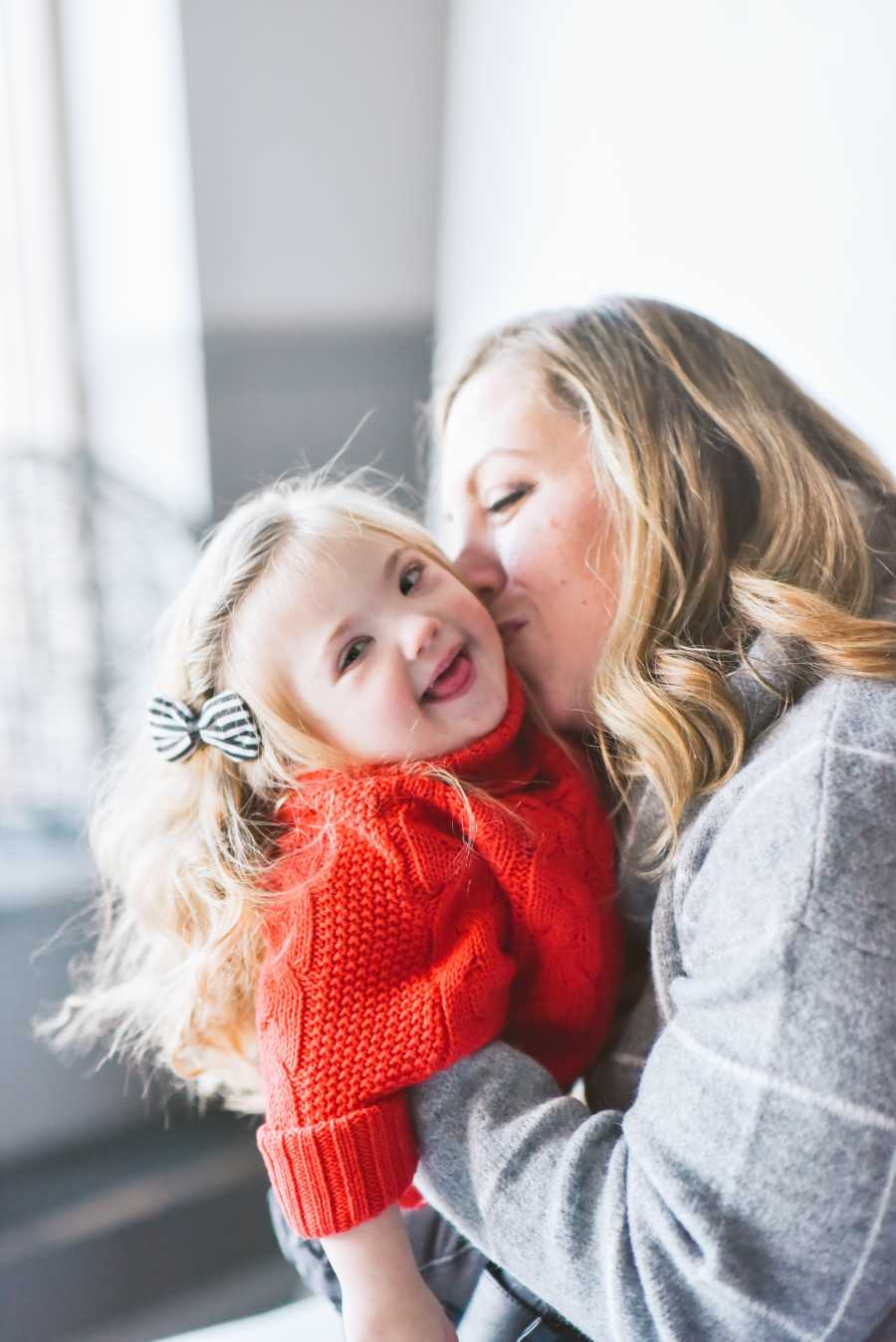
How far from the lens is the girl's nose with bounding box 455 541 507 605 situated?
1.02 m

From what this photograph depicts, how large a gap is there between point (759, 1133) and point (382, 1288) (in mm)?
315

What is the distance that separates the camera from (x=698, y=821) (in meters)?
0.77

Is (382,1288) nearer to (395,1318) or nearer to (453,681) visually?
(395,1318)

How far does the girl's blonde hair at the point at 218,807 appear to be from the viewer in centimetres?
90

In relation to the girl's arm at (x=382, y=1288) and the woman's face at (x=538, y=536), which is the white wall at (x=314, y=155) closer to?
the woman's face at (x=538, y=536)

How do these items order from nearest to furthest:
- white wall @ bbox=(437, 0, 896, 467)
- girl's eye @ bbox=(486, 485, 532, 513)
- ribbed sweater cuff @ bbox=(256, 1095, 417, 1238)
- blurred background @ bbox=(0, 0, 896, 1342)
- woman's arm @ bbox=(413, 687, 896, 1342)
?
woman's arm @ bbox=(413, 687, 896, 1342)
ribbed sweater cuff @ bbox=(256, 1095, 417, 1238)
girl's eye @ bbox=(486, 485, 532, 513)
white wall @ bbox=(437, 0, 896, 467)
blurred background @ bbox=(0, 0, 896, 1342)

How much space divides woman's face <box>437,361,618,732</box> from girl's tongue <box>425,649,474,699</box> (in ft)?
0.32

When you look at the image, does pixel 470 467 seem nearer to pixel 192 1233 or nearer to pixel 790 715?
pixel 790 715

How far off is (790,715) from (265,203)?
1.18m

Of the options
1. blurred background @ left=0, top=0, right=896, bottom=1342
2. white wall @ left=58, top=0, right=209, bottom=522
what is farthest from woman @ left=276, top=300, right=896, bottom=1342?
white wall @ left=58, top=0, right=209, bottom=522

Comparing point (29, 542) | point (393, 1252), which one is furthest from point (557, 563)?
point (29, 542)

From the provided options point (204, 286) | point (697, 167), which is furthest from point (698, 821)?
point (204, 286)

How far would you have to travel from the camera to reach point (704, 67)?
1.28m

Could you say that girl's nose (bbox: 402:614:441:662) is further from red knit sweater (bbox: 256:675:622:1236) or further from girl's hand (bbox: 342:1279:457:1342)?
girl's hand (bbox: 342:1279:457:1342)
